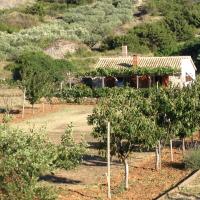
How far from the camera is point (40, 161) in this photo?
42.0 feet

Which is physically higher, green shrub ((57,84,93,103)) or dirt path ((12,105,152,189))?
green shrub ((57,84,93,103))

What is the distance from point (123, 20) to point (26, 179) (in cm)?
7615

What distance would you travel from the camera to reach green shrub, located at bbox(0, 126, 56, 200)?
12609mm

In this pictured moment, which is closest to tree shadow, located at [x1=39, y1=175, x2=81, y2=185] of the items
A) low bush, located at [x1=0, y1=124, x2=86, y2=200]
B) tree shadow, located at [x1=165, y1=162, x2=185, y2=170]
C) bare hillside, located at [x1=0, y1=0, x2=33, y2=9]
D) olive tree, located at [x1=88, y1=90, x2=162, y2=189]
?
olive tree, located at [x1=88, y1=90, x2=162, y2=189]

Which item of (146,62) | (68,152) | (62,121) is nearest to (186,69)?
(146,62)

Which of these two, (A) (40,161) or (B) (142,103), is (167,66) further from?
(A) (40,161)

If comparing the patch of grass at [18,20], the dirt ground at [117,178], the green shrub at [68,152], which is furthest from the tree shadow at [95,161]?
the patch of grass at [18,20]

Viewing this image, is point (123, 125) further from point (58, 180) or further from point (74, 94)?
point (74, 94)

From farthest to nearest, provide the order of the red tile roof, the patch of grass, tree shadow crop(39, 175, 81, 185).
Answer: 1. the patch of grass
2. the red tile roof
3. tree shadow crop(39, 175, 81, 185)

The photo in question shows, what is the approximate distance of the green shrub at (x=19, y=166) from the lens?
41.4ft

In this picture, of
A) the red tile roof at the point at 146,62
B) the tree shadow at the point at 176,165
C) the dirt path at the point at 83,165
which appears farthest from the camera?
the red tile roof at the point at 146,62

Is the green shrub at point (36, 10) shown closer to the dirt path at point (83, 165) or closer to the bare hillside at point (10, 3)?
the bare hillside at point (10, 3)

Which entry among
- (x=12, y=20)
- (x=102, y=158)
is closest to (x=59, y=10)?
(x=12, y=20)

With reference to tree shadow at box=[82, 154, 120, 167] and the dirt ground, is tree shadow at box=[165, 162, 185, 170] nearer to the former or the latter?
the dirt ground
